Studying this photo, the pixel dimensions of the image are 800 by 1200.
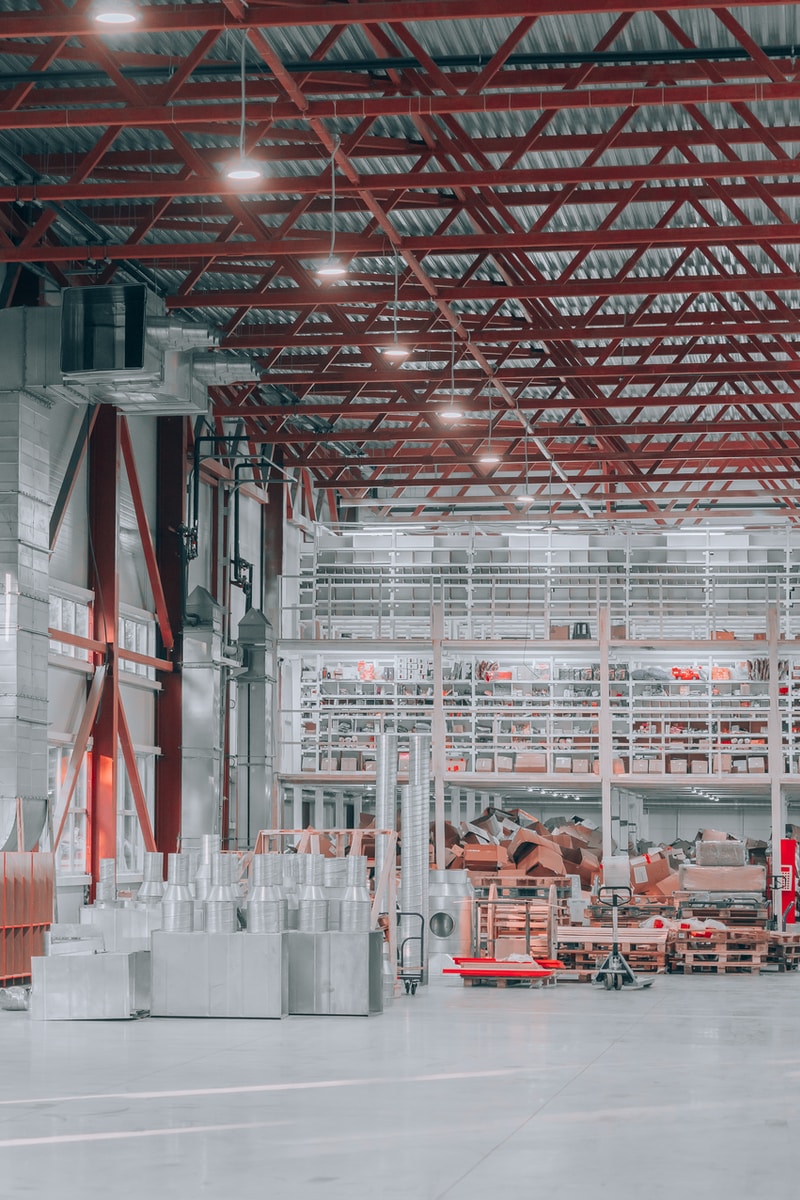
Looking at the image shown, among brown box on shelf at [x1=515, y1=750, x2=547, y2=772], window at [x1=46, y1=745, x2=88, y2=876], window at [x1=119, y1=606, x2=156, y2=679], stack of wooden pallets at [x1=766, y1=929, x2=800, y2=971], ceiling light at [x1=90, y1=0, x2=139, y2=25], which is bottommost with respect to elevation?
stack of wooden pallets at [x1=766, y1=929, x2=800, y2=971]

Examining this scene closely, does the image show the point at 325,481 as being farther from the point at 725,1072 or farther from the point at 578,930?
the point at 725,1072

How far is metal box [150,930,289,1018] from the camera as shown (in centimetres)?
1352

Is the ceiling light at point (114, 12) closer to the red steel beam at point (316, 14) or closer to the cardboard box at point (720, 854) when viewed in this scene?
the red steel beam at point (316, 14)

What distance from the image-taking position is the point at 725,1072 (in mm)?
10477

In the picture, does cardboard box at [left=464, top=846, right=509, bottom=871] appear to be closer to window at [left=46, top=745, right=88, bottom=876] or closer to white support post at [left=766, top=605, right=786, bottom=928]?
white support post at [left=766, top=605, right=786, bottom=928]

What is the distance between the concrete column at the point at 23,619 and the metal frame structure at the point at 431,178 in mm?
2112

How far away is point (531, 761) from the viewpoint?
84.8 ft

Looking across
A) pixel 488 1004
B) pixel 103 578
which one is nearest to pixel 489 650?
pixel 103 578

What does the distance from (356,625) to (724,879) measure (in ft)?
40.2

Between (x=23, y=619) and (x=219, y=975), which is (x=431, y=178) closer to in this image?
(x=23, y=619)

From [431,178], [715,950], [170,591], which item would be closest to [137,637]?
[170,591]

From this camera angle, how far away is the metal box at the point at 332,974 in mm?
13812

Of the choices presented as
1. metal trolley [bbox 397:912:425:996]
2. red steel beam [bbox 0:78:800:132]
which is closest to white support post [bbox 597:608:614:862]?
metal trolley [bbox 397:912:425:996]

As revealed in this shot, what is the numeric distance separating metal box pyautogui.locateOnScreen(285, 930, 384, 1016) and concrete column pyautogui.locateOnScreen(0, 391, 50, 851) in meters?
4.38
